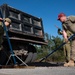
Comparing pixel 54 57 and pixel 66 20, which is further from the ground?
pixel 66 20

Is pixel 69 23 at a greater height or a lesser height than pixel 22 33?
greater

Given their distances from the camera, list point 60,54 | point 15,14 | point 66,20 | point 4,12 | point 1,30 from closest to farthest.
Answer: point 66,20 → point 1,30 → point 4,12 → point 15,14 → point 60,54

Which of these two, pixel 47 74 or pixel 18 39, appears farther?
pixel 18 39

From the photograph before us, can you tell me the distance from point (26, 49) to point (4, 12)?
231 centimetres

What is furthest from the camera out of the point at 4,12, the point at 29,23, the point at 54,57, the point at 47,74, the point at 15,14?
the point at 54,57

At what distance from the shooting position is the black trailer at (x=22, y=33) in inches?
360

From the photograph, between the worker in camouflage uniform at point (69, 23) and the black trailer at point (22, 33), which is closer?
the worker in camouflage uniform at point (69, 23)

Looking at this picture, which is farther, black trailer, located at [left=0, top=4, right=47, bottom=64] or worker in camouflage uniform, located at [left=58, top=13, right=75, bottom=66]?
black trailer, located at [left=0, top=4, right=47, bottom=64]

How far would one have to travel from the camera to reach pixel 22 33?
31.4 feet

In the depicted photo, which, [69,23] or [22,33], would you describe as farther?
[22,33]

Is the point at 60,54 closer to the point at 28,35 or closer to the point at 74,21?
the point at 28,35

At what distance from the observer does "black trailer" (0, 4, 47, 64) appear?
9141 millimetres

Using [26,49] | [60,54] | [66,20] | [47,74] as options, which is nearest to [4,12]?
[26,49]

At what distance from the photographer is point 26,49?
34.5 feet
